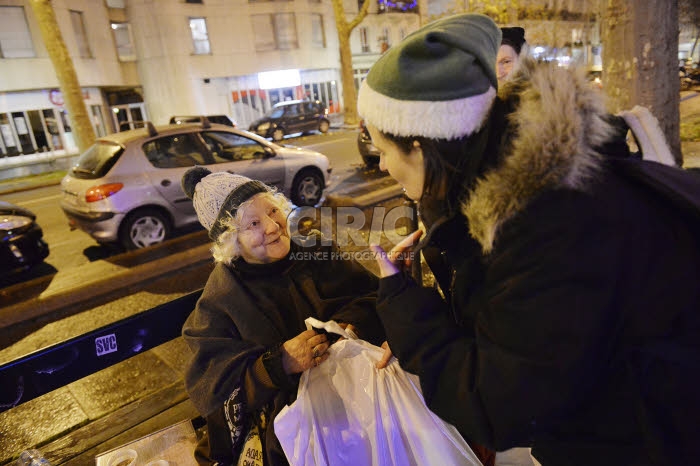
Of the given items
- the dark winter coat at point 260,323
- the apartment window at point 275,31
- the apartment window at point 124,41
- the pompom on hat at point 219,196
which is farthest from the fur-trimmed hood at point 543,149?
the apartment window at point 124,41

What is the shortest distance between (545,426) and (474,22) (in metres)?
1.16

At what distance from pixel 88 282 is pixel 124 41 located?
27.5 meters

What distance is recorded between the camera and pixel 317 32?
3141 centimetres

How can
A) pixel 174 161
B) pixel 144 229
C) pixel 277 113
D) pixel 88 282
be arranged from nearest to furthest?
pixel 88 282
pixel 144 229
pixel 174 161
pixel 277 113

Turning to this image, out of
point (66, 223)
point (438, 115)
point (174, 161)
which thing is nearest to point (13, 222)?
point (174, 161)

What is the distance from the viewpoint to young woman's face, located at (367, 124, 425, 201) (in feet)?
4.37

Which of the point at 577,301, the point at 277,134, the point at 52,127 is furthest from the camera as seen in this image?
the point at 52,127

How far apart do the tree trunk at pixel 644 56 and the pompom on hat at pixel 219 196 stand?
4.02 metres

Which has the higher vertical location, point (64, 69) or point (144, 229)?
point (64, 69)

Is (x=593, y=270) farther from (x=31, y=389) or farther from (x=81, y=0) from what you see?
(x=81, y=0)

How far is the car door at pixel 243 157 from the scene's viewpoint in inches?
308

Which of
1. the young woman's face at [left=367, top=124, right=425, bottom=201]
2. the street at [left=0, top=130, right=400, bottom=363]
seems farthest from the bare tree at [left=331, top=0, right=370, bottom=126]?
the young woman's face at [left=367, top=124, right=425, bottom=201]

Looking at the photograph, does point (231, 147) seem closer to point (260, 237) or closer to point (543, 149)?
point (260, 237)

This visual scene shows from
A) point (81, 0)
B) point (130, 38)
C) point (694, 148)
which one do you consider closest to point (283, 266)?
point (694, 148)
